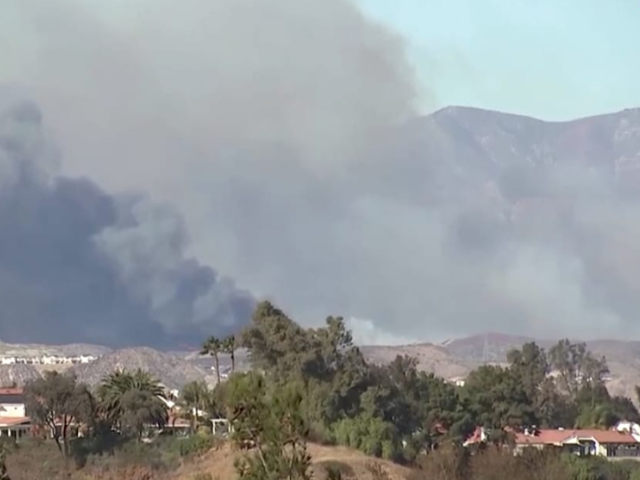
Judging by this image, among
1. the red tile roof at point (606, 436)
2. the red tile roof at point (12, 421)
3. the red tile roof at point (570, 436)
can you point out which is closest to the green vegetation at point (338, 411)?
the red tile roof at point (570, 436)

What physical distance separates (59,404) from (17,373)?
92.8 meters

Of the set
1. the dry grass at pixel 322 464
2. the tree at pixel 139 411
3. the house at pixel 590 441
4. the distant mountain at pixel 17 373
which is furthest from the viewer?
the distant mountain at pixel 17 373

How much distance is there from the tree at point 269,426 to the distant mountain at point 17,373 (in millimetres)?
121118

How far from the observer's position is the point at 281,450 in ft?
93.3

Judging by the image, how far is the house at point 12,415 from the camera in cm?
8019

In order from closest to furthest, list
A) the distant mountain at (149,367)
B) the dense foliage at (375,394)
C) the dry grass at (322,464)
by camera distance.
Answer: the dry grass at (322,464), the dense foliage at (375,394), the distant mountain at (149,367)

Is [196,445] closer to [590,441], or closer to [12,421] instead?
[12,421]

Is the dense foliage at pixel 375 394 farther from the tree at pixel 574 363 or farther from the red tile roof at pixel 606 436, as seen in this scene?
the tree at pixel 574 363

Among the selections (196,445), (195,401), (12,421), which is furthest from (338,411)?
(12,421)

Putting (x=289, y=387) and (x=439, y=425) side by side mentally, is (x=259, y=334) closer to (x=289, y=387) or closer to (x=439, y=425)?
(x=439, y=425)

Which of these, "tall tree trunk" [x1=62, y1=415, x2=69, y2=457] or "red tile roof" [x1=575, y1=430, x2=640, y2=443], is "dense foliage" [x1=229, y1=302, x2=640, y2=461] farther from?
"tall tree trunk" [x1=62, y1=415, x2=69, y2=457]

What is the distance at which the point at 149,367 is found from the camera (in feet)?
545

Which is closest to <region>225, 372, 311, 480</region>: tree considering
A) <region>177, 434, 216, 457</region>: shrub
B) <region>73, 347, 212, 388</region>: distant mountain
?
<region>177, 434, 216, 457</region>: shrub

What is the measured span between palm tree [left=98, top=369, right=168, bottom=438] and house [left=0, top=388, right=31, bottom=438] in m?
5.83
